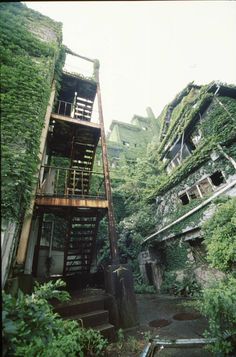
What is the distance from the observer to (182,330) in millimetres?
5113

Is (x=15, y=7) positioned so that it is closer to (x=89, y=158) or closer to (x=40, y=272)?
(x=89, y=158)

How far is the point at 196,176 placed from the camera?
1067 cm

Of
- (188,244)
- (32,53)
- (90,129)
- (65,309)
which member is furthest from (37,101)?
(188,244)

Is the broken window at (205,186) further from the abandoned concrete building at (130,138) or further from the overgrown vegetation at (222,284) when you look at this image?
the abandoned concrete building at (130,138)

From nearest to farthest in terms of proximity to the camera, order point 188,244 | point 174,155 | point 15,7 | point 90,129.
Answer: point 15,7 < point 90,129 < point 188,244 < point 174,155

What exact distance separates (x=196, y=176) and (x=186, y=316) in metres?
6.60

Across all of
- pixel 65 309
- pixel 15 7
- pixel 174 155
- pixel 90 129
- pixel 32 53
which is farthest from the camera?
pixel 174 155

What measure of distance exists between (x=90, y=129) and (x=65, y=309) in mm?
6528

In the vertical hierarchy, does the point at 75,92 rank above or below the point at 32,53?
above

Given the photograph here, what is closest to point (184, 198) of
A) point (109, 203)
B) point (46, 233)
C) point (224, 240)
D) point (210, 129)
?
point (210, 129)

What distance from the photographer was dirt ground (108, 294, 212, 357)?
13.3 feet

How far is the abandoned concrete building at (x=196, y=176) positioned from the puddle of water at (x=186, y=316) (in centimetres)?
299

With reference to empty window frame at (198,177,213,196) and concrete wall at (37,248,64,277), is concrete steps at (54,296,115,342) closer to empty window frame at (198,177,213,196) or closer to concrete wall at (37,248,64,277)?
concrete wall at (37,248,64,277)

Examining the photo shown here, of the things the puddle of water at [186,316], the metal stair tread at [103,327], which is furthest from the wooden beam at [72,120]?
the puddle of water at [186,316]
